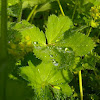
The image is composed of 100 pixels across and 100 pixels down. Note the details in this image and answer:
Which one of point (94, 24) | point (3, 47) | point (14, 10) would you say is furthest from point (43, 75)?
point (3, 47)

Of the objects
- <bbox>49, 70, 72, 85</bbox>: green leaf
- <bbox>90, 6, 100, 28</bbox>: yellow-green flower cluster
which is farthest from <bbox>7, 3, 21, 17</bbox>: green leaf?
<bbox>90, 6, 100, 28</bbox>: yellow-green flower cluster

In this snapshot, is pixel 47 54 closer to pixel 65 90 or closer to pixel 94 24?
pixel 65 90

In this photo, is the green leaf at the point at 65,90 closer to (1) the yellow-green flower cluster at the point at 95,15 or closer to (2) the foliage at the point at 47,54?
(2) the foliage at the point at 47,54

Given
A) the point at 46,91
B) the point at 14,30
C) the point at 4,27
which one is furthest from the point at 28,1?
the point at 4,27

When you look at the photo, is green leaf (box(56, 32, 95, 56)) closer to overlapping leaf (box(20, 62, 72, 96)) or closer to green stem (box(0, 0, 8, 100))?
overlapping leaf (box(20, 62, 72, 96))

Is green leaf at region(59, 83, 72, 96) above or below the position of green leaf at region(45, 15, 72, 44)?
below
